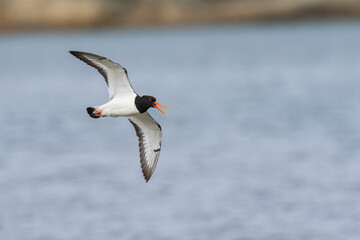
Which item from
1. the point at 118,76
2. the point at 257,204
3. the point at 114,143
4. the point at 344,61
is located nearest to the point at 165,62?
the point at 344,61

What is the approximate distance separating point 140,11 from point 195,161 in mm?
64858

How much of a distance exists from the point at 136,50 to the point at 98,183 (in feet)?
256

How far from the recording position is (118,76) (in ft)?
43.5

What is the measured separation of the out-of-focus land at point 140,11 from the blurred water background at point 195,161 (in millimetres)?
25670

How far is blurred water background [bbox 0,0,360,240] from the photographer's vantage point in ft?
66.4

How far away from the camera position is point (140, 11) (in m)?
91.8

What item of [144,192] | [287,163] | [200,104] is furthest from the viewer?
[200,104]

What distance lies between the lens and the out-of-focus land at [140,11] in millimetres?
90438

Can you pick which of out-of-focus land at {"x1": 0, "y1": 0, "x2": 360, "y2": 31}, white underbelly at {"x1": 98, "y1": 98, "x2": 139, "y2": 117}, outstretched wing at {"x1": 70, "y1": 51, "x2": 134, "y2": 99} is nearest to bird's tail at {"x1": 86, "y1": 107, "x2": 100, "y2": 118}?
white underbelly at {"x1": 98, "y1": 98, "x2": 139, "y2": 117}

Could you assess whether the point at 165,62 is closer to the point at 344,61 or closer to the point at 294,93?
the point at 344,61

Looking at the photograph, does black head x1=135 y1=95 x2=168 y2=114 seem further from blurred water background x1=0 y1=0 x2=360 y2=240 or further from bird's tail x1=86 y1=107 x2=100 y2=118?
blurred water background x1=0 y1=0 x2=360 y2=240

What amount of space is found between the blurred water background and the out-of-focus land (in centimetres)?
2567

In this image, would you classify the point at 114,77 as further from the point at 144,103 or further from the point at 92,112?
the point at 92,112

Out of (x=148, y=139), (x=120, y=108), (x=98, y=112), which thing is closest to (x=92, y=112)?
(x=98, y=112)
